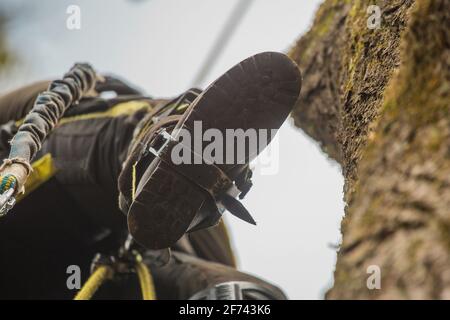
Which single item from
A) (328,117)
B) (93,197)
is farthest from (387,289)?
Result: (93,197)

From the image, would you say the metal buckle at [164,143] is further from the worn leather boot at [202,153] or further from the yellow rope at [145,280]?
the yellow rope at [145,280]

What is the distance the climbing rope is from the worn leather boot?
2.03 ft

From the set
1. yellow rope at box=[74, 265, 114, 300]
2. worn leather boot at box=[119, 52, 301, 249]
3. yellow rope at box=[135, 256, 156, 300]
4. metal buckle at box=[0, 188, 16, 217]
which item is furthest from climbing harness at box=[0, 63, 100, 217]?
yellow rope at box=[135, 256, 156, 300]

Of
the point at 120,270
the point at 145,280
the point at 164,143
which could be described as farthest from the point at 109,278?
the point at 164,143

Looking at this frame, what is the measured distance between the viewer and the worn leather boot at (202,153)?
1959 mm

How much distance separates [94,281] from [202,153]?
950mm

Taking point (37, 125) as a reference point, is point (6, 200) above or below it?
below

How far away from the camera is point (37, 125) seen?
2203 mm

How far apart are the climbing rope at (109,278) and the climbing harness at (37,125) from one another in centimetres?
66

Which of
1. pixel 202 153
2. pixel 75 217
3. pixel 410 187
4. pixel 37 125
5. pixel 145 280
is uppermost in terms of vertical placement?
pixel 37 125

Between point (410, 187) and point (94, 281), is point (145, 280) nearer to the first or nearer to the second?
point (94, 281)

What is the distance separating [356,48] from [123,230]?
4.84 ft
